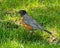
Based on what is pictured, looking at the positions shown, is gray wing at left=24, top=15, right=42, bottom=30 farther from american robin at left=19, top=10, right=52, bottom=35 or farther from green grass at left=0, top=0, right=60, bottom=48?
green grass at left=0, top=0, right=60, bottom=48

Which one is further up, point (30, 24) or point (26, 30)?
point (30, 24)

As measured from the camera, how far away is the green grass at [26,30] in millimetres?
7918

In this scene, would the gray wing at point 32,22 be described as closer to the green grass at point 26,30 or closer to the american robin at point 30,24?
the american robin at point 30,24

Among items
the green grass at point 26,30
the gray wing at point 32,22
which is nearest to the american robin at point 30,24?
the gray wing at point 32,22

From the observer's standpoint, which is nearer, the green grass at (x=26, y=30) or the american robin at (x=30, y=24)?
the green grass at (x=26, y=30)

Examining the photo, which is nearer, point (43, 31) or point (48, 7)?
point (43, 31)

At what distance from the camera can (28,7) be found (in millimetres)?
11391

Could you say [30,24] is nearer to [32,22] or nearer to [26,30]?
[32,22]

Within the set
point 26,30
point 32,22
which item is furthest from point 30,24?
point 26,30

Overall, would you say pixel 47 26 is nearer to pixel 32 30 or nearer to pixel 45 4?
pixel 32 30

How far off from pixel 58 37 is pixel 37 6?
9.36 ft

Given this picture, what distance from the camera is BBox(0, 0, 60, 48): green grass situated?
792cm

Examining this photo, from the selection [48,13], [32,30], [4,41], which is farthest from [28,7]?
[4,41]

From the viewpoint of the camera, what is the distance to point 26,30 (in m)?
8.95
